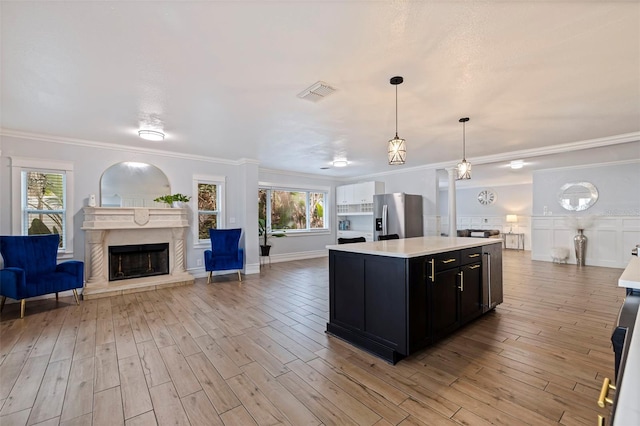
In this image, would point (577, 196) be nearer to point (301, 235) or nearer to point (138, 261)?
point (301, 235)

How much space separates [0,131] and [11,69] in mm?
2531

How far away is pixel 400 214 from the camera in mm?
6742

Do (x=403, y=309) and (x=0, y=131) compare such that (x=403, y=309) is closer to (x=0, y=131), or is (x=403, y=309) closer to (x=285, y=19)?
(x=285, y=19)

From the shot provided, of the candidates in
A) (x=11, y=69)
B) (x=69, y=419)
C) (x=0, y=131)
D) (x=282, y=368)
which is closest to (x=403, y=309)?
(x=282, y=368)

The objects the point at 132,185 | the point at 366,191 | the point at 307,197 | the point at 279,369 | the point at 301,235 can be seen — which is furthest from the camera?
the point at 307,197

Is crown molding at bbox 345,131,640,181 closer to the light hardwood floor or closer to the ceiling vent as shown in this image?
the light hardwood floor

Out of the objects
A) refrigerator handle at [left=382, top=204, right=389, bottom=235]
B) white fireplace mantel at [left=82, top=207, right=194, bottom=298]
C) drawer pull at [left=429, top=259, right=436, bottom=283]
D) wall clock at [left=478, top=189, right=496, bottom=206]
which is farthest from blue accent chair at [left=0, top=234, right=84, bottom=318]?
Result: wall clock at [left=478, top=189, right=496, bottom=206]

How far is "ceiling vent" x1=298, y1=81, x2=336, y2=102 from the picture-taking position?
2699 millimetres

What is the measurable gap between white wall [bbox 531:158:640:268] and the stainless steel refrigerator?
3.36 meters

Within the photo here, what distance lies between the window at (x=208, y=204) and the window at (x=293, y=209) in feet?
4.87

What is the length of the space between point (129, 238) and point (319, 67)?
4510mm

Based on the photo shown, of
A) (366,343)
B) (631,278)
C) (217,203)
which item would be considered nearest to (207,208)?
(217,203)

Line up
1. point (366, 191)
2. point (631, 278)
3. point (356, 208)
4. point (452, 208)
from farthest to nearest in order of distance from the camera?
1. point (356, 208)
2. point (366, 191)
3. point (452, 208)
4. point (631, 278)

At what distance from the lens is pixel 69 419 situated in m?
1.80
